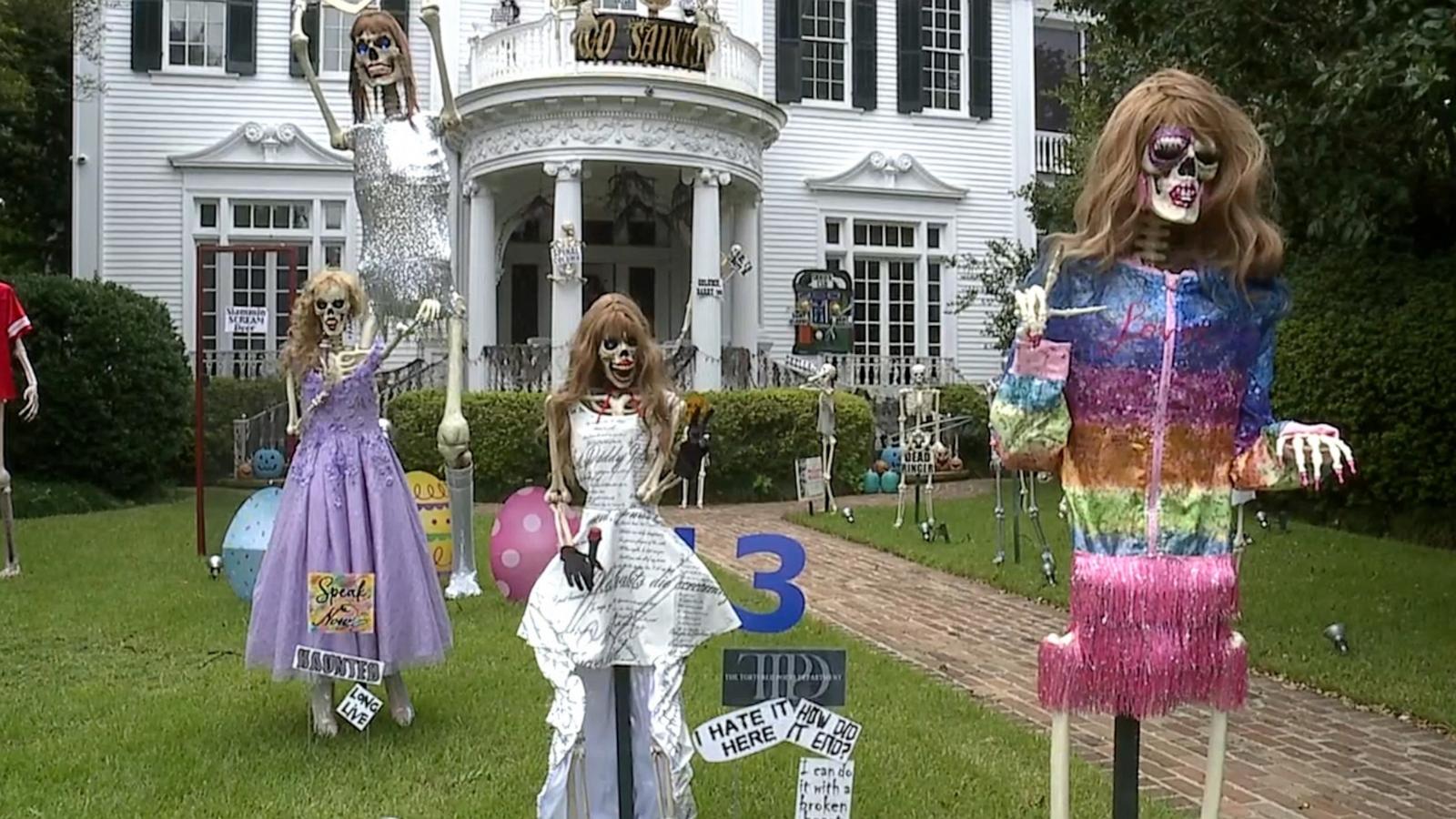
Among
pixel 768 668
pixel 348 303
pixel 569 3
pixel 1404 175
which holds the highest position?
pixel 569 3

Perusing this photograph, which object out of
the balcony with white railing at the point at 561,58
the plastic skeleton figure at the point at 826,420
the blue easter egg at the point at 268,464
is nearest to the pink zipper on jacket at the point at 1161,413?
the plastic skeleton figure at the point at 826,420

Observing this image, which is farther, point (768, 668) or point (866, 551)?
point (866, 551)

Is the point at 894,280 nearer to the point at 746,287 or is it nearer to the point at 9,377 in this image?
the point at 746,287

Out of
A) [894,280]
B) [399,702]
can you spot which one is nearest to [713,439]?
[894,280]

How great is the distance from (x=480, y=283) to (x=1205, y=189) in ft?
43.3

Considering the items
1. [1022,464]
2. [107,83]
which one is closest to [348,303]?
[1022,464]

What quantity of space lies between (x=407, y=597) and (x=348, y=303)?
1139mm

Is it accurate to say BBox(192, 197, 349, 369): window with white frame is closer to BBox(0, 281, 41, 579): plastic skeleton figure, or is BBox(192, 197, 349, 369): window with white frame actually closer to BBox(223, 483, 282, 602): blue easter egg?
BBox(0, 281, 41, 579): plastic skeleton figure

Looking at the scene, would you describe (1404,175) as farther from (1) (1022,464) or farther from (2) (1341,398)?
(1) (1022,464)

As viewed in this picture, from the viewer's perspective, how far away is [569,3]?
15.5m

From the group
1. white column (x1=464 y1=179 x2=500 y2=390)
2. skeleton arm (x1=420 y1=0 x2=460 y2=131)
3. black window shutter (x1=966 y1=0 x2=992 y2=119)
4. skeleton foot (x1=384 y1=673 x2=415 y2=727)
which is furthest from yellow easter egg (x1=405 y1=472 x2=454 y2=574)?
black window shutter (x1=966 y1=0 x2=992 y2=119)

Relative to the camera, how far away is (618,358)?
140 inches

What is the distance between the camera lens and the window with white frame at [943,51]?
63.2ft

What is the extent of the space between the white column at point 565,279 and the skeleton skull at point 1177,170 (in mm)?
11691
